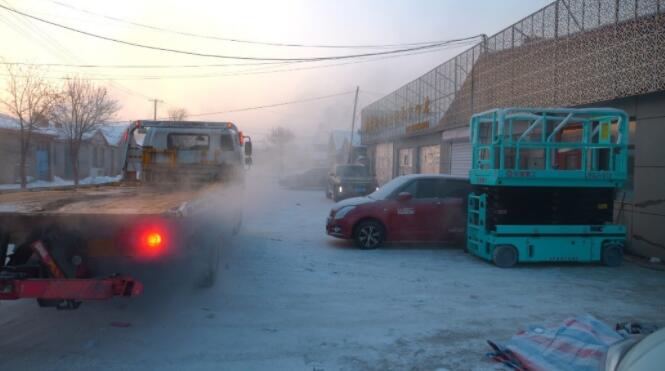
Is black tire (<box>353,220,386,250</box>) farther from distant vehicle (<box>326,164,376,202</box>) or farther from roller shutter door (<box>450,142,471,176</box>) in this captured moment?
distant vehicle (<box>326,164,376,202</box>)

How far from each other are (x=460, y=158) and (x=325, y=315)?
585 inches

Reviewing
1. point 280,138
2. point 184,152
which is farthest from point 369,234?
point 280,138

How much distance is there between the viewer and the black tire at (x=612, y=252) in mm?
9031

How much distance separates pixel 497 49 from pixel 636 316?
12.2 m

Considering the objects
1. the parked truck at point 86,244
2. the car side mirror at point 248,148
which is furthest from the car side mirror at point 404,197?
the parked truck at point 86,244

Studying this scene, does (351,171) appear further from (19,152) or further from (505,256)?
(19,152)

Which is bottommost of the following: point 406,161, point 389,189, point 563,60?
point 389,189

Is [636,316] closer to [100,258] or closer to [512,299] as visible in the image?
[512,299]

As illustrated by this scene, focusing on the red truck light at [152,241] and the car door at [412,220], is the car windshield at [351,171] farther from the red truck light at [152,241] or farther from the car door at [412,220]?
the red truck light at [152,241]

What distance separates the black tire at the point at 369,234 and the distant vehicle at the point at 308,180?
24537 millimetres

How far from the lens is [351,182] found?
70.1 ft

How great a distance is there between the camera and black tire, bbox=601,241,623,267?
9.03 m

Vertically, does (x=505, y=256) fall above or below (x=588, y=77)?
below

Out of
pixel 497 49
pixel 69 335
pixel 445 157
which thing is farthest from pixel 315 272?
pixel 445 157
